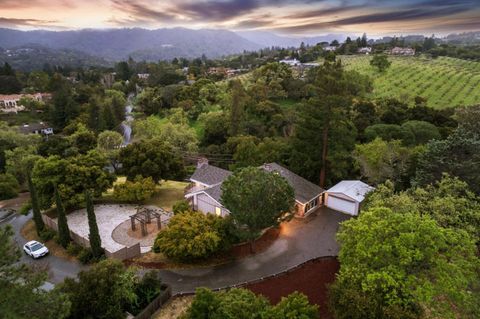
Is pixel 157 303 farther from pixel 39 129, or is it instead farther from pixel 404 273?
pixel 39 129

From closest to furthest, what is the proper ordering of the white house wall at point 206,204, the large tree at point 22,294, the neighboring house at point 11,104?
the large tree at point 22,294 → the white house wall at point 206,204 → the neighboring house at point 11,104

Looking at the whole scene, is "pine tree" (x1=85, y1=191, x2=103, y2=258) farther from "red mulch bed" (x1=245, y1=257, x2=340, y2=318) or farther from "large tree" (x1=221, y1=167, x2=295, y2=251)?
"red mulch bed" (x1=245, y1=257, x2=340, y2=318)

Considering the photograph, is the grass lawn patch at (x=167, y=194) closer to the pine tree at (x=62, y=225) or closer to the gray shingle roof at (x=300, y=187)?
the pine tree at (x=62, y=225)

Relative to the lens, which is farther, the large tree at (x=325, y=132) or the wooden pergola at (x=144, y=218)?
the large tree at (x=325, y=132)

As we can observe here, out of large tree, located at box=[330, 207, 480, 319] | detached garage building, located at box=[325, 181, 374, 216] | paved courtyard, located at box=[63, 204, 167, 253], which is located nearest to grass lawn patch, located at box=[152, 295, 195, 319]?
paved courtyard, located at box=[63, 204, 167, 253]

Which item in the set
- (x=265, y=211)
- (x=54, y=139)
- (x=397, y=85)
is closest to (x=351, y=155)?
(x=265, y=211)

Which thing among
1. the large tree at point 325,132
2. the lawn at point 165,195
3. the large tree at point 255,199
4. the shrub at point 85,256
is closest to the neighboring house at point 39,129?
the lawn at point 165,195
